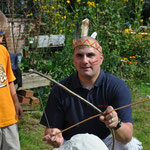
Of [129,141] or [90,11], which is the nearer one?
[129,141]

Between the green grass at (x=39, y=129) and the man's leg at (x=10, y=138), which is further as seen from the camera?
the green grass at (x=39, y=129)

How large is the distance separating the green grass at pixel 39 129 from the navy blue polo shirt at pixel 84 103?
3.77 feet

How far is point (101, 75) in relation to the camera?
2.61 m

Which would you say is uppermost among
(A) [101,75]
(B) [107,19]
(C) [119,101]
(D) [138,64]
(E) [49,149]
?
(B) [107,19]

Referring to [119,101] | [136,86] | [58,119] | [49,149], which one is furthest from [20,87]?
[136,86]

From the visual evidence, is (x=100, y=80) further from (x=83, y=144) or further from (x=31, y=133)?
(x=31, y=133)

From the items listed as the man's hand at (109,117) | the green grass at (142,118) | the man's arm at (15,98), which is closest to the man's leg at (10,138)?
the man's arm at (15,98)

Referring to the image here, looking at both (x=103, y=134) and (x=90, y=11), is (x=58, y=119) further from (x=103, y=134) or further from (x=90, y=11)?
(x=90, y=11)

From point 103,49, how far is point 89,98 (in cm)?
295

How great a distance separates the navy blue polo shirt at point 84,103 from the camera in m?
2.47

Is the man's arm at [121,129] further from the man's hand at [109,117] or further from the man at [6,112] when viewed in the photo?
the man at [6,112]

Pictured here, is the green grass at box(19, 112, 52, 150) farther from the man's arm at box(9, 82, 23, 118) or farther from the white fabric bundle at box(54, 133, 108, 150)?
the white fabric bundle at box(54, 133, 108, 150)

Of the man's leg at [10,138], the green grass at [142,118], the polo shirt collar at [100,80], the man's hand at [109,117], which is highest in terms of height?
the polo shirt collar at [100,80]

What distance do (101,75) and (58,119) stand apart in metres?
0.58
